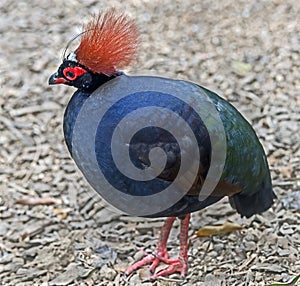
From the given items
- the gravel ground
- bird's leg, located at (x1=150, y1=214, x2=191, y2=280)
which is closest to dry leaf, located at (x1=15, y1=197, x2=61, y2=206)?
the gravel ground

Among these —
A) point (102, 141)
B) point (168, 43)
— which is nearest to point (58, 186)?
point (102, 141)

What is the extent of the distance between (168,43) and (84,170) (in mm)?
2538

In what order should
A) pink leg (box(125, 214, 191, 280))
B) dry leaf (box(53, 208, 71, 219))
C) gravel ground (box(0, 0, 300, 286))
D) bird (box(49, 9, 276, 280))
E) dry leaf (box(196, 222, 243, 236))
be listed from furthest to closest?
dry leaf (box(53, 208, 71, 219)), dry leaf (box(196, 222, 243, 236)), gravel ground (box(0, 0, 300, 286)), pink leg (box(125, 214, 191, 280)), bird (box(49, 9, 276, 280))

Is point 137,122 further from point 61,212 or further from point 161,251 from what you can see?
point 61,212

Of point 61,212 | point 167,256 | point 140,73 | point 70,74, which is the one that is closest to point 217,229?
point 167,256

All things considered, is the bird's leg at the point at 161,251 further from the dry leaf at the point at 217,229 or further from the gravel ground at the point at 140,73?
the dry leaf at the point at 217,229

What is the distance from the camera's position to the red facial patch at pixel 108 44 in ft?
10.5

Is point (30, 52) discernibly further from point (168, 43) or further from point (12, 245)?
point (12, 245)

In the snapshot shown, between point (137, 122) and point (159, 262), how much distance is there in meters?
0.98

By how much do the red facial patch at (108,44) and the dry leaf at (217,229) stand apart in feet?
3.76

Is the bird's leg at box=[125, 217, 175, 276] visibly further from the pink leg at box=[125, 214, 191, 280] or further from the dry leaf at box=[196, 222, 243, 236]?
the dry leaf at box=[196, 222, 243, 236]

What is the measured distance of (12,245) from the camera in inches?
157

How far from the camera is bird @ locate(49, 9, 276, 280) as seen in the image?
3172 mm

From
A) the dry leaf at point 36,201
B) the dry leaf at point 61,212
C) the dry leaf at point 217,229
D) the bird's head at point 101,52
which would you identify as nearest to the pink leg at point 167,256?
the dry leaf at point 217,229
